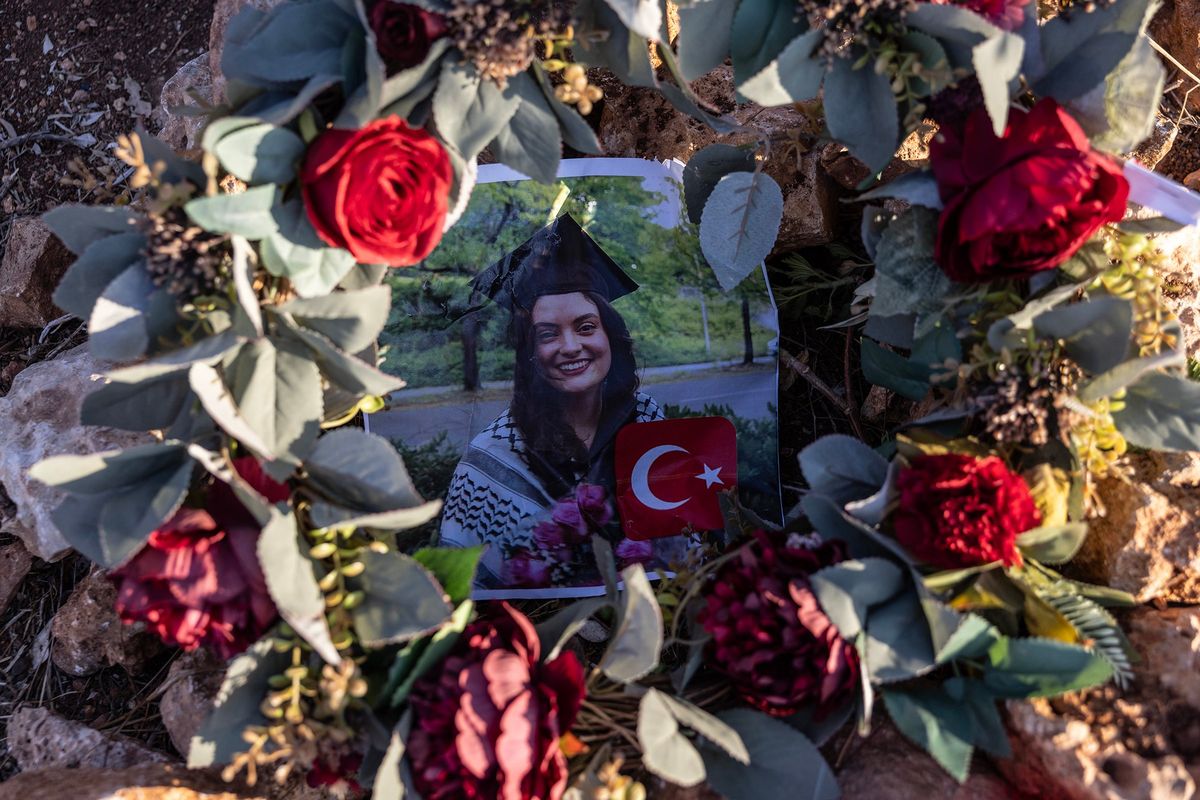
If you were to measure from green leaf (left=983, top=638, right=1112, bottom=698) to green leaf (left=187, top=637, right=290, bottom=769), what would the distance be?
26.9 inches

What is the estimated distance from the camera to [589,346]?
1.35 metres

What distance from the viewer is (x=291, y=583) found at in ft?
2.77

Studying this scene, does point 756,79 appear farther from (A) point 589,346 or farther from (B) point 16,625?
(B) point 16,625

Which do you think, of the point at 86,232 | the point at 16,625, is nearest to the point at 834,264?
the point at 86,232

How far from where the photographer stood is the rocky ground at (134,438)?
3.01 ft

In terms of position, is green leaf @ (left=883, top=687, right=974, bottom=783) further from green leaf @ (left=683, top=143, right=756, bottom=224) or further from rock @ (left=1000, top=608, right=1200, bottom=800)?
green leaf @ (left=683, top=143, right=756, bottom=224)

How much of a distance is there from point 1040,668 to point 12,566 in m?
1.29

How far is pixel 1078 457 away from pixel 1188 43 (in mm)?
831

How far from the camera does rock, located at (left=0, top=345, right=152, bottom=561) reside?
1217mm

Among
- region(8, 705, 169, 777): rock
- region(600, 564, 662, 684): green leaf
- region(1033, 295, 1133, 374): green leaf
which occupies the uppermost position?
region(1033, 295, 1133, 374): green leaf

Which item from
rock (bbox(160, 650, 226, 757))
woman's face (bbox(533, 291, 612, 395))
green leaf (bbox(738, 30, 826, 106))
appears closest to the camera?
green leaf (bbox(738, 30, 826, 106))

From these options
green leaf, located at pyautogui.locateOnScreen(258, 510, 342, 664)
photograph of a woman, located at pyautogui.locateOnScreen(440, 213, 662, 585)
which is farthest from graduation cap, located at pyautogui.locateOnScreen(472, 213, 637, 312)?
green leaf, located at pyautogui.locateOnScreen(258, 510, 342, 664)

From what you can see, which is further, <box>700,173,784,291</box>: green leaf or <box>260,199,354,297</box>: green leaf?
<box>700,173,784,291</box>: green leaf

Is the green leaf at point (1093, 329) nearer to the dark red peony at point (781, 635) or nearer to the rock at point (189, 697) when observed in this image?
the dark red peony at point (781, 635)
